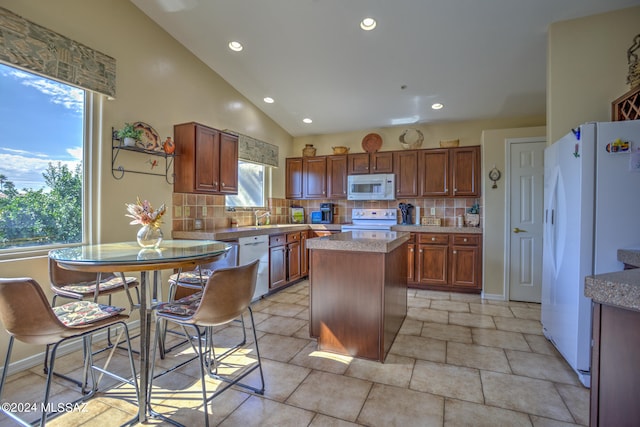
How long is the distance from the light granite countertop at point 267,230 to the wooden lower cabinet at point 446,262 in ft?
0.24

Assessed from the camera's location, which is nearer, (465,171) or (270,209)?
(465,171)

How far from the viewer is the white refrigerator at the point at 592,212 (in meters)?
1.99

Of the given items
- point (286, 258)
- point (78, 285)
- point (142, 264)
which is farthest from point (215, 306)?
point (286, 258)

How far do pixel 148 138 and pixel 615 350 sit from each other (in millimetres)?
3578

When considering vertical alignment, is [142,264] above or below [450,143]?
below

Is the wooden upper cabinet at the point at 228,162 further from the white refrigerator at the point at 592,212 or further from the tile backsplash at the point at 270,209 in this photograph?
the white refrigerator at the point at 592,212

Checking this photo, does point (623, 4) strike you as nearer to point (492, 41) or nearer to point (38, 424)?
point (492, 41)

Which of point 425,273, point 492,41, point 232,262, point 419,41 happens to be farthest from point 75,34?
point 425,273

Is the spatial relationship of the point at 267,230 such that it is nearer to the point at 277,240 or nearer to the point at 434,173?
the point at 277,240

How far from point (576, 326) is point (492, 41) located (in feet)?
8.50

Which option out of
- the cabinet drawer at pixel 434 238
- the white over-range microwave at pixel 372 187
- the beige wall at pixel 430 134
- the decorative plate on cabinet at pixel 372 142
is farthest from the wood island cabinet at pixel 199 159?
the cabinet drawer at pixel 434 238

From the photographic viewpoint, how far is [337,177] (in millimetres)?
5289

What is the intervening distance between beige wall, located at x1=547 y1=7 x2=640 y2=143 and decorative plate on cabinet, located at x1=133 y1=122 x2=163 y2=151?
378 cm

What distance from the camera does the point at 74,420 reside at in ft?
5.71
